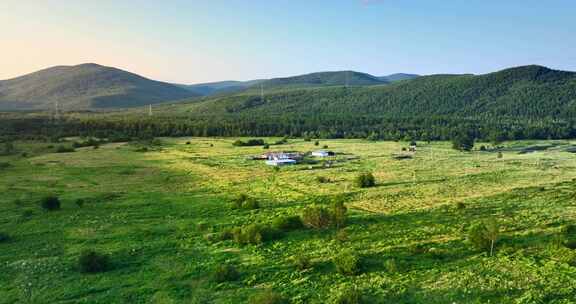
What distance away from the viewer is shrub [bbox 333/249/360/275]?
982 inches

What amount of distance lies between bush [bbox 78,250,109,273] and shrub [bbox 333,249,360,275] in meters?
13.9

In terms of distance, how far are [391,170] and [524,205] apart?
25987 mm

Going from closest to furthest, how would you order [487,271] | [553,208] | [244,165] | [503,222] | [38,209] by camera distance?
1. [487,271]
2. [503,222]
3. [553,208]
4. [38,209]
5. [244,165]

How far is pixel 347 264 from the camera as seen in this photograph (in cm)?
2509

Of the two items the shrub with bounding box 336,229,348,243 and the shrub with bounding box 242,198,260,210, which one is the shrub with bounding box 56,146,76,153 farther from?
the shrub with bounding box 336,229,348,243

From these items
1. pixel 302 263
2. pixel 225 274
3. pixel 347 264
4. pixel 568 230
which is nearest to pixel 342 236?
pixel 302 263

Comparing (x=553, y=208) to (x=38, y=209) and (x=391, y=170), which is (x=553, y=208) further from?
(x=38, y=209)

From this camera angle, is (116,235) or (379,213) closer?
(116,235)

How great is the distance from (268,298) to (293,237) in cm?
1146

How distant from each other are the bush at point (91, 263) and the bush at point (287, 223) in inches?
483

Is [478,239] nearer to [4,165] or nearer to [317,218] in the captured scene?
[317,218]

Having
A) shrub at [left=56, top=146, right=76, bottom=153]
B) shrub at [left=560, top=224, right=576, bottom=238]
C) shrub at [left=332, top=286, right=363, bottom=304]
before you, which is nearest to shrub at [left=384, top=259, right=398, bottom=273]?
shrub at [left=332, top=286, right=363, bottom=304]

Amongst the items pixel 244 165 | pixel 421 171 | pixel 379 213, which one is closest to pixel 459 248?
pixel 379 213

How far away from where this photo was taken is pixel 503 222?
33656 mm
